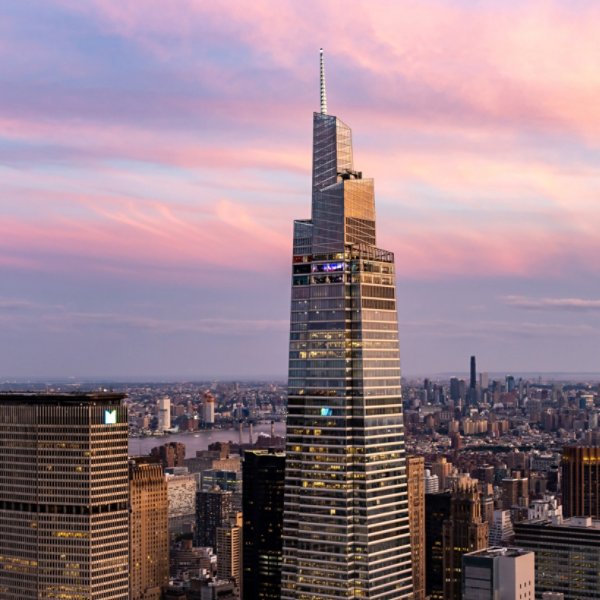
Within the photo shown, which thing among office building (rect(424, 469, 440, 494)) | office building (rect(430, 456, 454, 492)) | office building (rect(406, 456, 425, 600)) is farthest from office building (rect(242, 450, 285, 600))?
office building (rect(430, 456, 454, 492))

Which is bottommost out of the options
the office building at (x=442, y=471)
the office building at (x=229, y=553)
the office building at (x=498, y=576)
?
the office building at (x=229, y=553)

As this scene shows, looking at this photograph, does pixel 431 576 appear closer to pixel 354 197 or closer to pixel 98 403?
pixel 98 403

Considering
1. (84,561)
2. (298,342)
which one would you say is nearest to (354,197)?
(298,342)

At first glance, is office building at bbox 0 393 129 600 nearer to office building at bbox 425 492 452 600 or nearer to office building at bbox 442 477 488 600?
office building at bbox 442 477 488 600

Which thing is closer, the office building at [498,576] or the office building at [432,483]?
the office building at [498,576]

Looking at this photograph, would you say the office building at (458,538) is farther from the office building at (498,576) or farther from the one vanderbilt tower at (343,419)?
the one vanderbilt tower at (343,419)

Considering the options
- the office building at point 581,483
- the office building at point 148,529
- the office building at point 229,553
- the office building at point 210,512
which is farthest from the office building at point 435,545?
the office building at point 210,512
